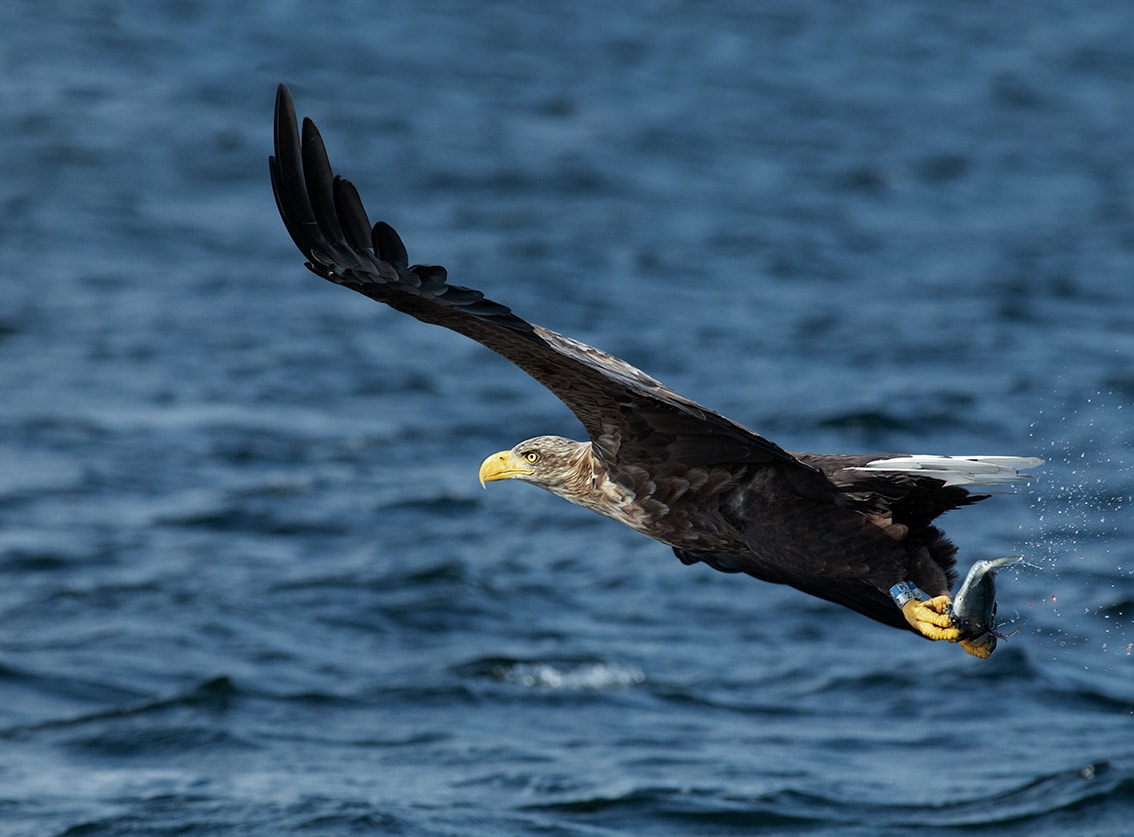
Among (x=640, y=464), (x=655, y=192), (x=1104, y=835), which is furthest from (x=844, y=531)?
(x=655, y=192)

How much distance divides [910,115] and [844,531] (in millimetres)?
20168

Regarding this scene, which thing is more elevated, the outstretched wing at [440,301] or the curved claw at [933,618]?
the outstretched wing at [440,301]

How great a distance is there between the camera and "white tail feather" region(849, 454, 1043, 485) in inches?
216

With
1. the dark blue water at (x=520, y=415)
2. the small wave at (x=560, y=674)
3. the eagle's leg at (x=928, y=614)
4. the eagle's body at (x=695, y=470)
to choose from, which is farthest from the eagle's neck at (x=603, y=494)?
the small wave at (x=560, y=674)

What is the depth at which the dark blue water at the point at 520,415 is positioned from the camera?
9.77m

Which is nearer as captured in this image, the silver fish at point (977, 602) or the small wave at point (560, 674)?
the silver fish at point (977, 602)

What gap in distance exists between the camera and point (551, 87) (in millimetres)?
25250

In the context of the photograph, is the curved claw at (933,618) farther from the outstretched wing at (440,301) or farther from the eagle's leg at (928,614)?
the outstretched wing at (440,301)

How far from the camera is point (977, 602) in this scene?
5.70 metres

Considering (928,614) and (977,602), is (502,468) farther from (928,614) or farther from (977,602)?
(977,602)

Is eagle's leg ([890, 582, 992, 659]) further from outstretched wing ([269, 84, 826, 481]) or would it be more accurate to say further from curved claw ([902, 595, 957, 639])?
outstretched wing ([269, 84, 826, 481])

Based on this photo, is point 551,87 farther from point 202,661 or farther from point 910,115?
point 202,661

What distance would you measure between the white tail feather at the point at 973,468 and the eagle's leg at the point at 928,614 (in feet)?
1.45

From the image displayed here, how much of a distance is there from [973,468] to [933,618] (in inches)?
22.3
